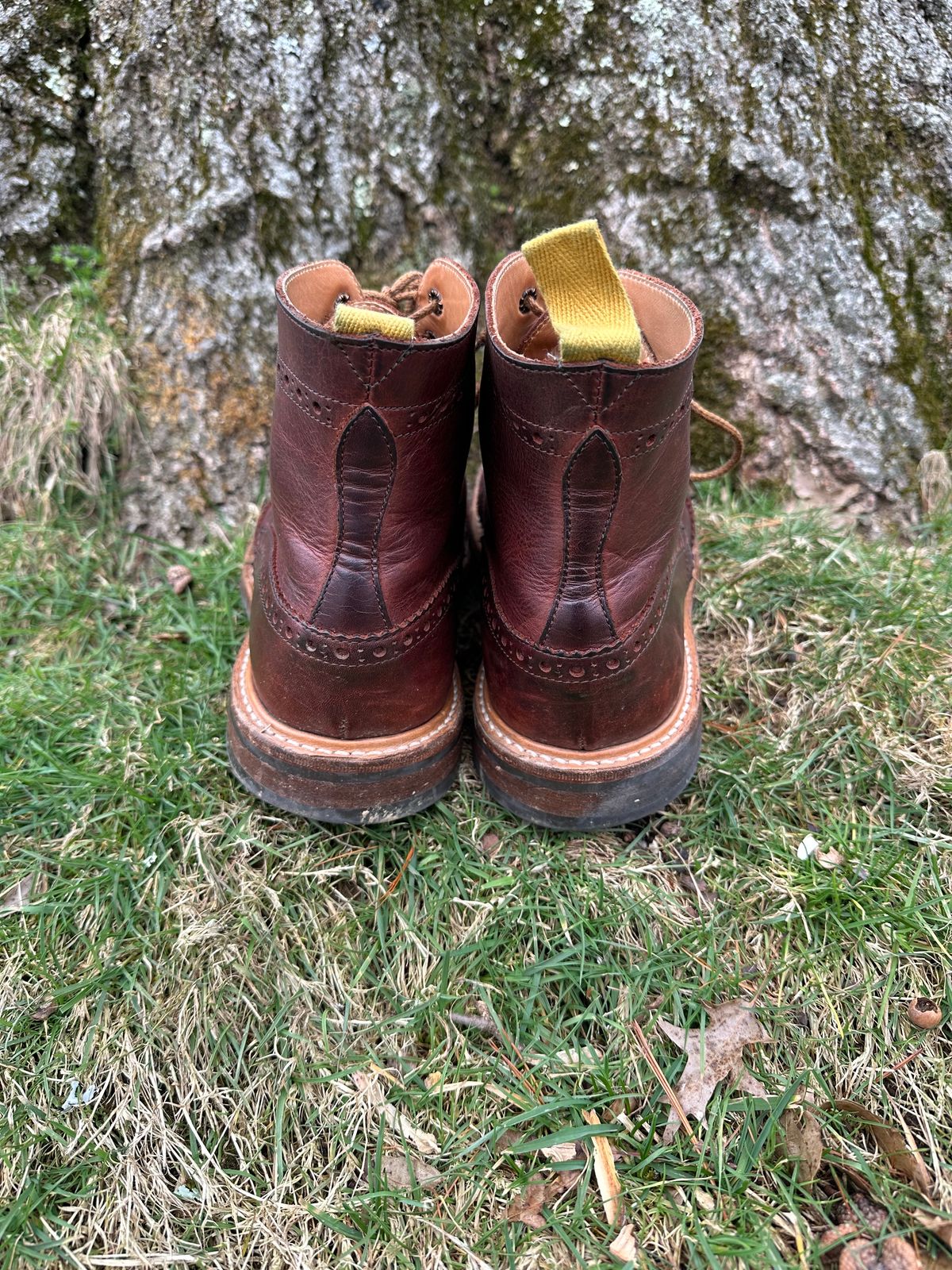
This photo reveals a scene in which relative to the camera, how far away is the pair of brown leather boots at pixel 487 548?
4.53 ft

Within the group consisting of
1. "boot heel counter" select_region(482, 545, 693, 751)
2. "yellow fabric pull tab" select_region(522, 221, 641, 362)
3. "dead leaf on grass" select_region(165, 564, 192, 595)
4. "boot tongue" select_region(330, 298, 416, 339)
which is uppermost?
"yellow fabric pull tab" select_region(522, 221, 641, 362)

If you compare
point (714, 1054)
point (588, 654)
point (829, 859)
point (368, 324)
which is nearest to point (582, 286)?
point (368, 324)

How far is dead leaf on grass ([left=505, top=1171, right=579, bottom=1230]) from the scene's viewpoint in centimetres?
130

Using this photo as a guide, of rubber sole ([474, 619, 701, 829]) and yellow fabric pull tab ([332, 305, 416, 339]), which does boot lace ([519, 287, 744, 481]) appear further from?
rubber sole ([474, 619, 701, 829])

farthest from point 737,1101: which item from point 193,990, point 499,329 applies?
point 499,329

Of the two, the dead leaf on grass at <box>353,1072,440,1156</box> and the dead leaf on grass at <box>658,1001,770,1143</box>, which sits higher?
the dead leaf on grass at <box>658,1001,770,1143</box>

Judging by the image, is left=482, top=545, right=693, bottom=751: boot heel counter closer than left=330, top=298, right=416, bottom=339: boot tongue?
No

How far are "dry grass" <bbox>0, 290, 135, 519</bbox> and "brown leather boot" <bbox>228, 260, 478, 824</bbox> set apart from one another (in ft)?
2.86

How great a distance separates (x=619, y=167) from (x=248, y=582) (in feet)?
4.85

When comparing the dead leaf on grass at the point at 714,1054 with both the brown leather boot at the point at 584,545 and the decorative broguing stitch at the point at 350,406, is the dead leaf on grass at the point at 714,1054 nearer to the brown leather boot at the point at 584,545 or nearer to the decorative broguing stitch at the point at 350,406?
the brown leather boot at the point at 584,545

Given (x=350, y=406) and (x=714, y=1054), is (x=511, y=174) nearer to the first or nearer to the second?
(x=350, y=406)

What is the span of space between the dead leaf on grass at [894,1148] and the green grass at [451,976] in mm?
20

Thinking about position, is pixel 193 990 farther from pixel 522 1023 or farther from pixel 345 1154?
pixel 522 1023

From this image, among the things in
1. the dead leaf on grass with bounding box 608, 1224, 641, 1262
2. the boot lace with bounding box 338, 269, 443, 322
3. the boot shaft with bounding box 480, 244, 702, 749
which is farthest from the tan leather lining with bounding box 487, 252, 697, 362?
the dead leaf on grass with bounding box 608, 1224, 641, 1262
